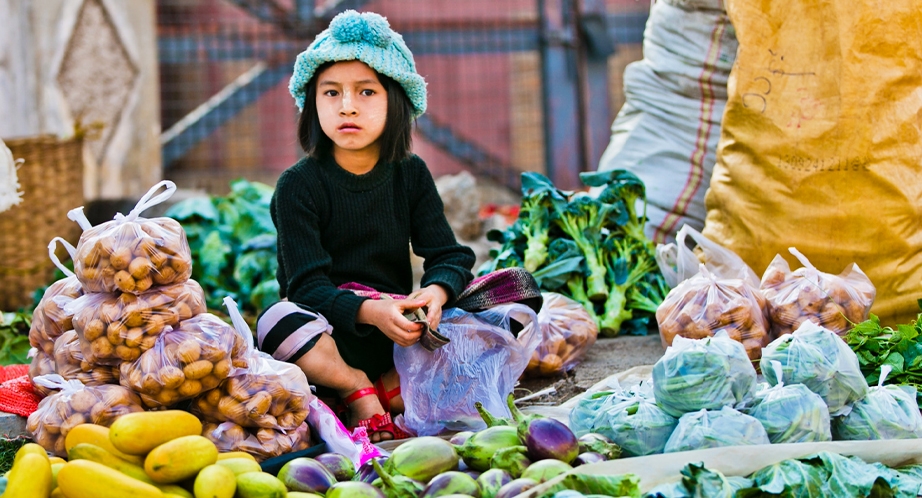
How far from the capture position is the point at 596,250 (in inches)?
150

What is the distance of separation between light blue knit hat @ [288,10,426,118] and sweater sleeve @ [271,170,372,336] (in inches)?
12.4

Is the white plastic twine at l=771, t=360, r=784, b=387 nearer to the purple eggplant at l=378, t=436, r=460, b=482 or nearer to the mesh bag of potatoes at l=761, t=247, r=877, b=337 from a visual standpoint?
the purple eggplant at l=378, t=436, r=460, b=482

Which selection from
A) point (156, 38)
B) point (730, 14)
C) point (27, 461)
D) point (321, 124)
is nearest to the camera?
point (27, 461)

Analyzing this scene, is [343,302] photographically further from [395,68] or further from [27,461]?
[27,461]

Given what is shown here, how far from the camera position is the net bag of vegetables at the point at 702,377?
202cm

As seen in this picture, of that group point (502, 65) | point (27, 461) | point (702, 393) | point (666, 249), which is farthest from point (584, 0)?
point (27, 461)

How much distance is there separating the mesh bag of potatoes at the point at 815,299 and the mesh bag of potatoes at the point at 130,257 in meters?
1.86

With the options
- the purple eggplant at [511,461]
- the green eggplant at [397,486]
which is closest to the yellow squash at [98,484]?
the green eggplant at [397,486]

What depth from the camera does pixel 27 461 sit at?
1717mm

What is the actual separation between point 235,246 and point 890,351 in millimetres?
2974

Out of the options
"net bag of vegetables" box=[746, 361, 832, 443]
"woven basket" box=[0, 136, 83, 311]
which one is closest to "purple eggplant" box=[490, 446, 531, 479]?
"net bag of vegetables" box=[746, 361, 832, 443]

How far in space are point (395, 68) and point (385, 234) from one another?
48 cm

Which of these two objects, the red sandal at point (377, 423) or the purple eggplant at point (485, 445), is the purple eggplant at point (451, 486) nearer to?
the purple eggplant at point (485, 445)

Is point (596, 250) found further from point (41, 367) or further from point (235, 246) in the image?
point (41, 367)
